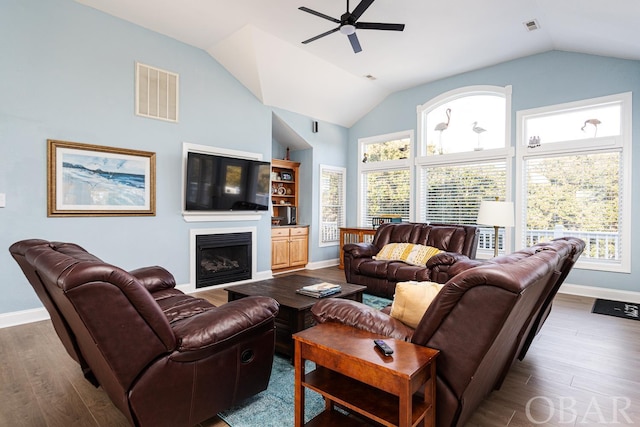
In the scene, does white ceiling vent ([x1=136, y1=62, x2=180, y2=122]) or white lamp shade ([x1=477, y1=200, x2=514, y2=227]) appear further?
white ceiling vent ([x1=136, y1=62, x2=180, y2=122])

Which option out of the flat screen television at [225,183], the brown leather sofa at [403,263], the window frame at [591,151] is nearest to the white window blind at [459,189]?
the window frame at [591,151]

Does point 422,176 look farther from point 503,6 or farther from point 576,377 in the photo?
point 576,377

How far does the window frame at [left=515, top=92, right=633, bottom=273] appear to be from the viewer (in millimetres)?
4539

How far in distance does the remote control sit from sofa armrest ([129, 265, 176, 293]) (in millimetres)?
2190

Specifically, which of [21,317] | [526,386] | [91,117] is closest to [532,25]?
[526,386]

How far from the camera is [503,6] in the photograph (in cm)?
396

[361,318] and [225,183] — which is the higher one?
[225,183]

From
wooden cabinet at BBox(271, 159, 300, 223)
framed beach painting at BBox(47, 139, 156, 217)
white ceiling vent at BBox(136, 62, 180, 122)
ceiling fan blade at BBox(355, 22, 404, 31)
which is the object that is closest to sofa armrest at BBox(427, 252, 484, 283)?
ceiling fan blade at BBox(355, 22, 404, 31)

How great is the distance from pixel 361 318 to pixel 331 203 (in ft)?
18.8

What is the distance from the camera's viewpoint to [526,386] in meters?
2.34

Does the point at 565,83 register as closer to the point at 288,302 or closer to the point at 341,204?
the point at 341,204

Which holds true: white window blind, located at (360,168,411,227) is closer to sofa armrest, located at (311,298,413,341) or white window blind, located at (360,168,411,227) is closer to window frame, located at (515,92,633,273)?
window frame, located at (515,92,633,273)

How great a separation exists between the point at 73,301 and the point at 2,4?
4090 mm

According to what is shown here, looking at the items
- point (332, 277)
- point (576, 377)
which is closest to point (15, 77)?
point (332, 277)
